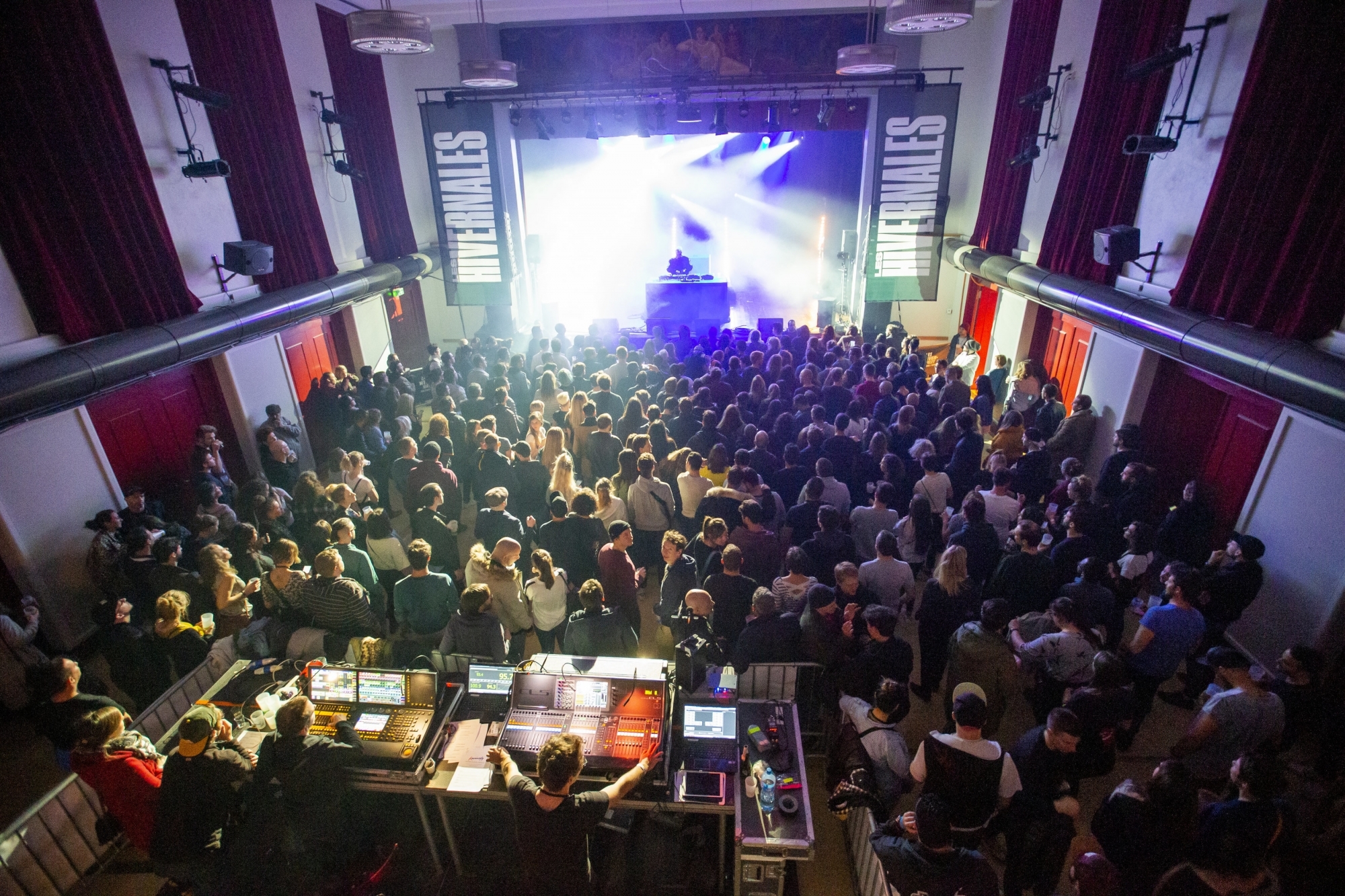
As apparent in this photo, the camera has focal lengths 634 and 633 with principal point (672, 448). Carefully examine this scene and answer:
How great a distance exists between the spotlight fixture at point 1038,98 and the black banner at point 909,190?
3.20 ft

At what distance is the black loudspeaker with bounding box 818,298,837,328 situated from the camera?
1446 cm

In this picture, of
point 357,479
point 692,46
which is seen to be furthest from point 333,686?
point 692,46

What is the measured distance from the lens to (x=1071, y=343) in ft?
26.7

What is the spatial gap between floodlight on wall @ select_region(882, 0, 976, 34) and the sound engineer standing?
579cm

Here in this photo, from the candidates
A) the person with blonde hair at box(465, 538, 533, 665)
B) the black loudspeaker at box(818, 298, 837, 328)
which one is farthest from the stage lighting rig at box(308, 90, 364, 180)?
the black loudspeaker at box(818, 298, 837, 328)

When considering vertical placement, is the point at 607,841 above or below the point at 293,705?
below

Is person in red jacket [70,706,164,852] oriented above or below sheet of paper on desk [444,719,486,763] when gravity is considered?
above

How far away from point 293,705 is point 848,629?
2790 mm

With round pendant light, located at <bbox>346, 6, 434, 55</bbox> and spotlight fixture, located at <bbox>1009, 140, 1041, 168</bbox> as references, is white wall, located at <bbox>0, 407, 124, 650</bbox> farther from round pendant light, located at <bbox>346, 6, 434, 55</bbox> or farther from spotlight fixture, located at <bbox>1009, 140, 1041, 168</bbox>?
spotlight fixture, located at <bbox>1009, 140, 1041, 168</bbox>

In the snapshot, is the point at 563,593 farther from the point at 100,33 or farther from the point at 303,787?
the point at 100,33

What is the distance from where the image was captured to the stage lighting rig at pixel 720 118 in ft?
34.9

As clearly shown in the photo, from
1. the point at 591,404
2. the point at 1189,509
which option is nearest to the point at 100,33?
the point at 591,404

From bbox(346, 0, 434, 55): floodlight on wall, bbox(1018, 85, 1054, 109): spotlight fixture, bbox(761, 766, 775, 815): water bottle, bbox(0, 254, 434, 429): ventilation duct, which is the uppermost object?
bbox(346, 0, 434, 55): floodlight on wall

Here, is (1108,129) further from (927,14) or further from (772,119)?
(772,119)
